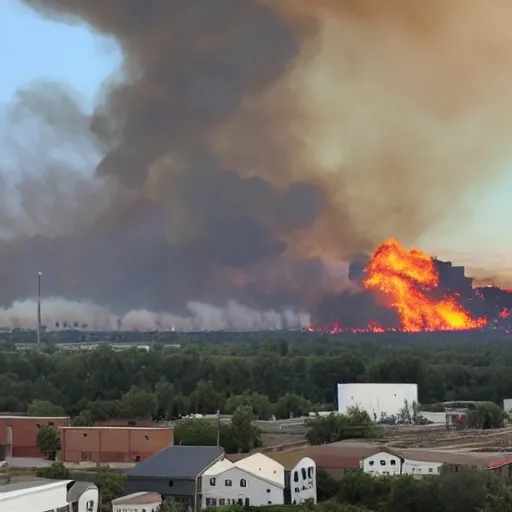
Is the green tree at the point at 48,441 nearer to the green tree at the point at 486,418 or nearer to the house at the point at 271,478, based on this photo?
the house at the point at 271,478

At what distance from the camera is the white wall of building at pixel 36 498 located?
794 centimetres

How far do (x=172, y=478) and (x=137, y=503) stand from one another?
103cm

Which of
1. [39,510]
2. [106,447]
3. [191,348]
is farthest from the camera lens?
[191,348]

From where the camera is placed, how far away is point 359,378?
84.7ft

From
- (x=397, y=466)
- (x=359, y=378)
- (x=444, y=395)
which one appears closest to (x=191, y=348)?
(x=359, y=378)

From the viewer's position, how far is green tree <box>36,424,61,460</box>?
14.9 meters

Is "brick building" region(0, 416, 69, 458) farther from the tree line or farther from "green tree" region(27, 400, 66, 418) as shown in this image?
the tree line

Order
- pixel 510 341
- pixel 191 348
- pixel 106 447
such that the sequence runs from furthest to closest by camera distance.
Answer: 1. pixel 510 341
2. pixel 191 348
3. pixel 106 447

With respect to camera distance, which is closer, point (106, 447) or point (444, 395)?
point (106, 447)

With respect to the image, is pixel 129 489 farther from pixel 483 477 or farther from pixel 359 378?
pixel 359 378

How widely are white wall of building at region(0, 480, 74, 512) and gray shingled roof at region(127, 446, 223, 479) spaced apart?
6.62 feet

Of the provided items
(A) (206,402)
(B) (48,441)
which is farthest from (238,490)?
(A) (206,402)

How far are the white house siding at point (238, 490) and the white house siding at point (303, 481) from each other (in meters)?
0.29

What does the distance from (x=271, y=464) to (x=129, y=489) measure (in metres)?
1.85
